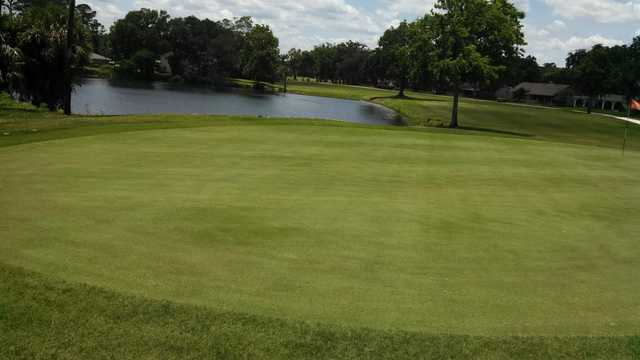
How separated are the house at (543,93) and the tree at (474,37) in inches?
4176

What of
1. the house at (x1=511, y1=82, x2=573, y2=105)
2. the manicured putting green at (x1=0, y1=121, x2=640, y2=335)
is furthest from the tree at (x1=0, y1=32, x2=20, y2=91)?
the house at (x1=511, y1=82, x2=573, y2=105)

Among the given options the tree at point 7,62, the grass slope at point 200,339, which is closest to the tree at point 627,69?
the tree at point 7,62

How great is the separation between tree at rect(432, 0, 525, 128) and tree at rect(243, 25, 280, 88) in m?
87.9

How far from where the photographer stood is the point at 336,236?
9422 mm

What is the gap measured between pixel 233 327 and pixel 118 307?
129 centimetres

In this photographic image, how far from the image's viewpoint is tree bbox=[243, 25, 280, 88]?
445 ft

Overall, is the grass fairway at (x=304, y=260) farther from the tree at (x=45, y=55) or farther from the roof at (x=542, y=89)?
the roof at (x=542, y=89)

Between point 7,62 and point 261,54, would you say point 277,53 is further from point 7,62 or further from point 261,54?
point 7,62

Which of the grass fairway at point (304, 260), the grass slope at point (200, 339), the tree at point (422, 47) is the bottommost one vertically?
the grass slope at point (200, 339)

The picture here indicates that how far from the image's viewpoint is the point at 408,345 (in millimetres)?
6133

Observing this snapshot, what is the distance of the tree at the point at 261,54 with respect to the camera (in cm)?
13550

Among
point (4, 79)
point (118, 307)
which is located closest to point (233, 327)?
point (118, 307)

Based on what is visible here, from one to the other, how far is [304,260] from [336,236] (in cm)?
132

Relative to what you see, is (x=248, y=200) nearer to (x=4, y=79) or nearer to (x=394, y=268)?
(x=394, y=268)
